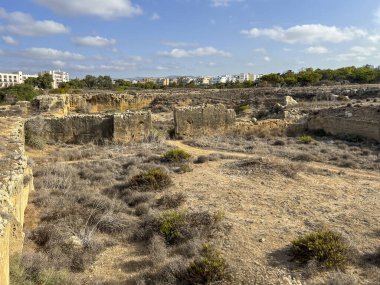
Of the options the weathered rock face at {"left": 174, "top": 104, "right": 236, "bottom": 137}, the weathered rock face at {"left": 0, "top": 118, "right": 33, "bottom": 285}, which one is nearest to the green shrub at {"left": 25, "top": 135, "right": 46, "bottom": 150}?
the weathered rock face at {"left": 0, "top": 118, "right": 33, "bottom": 285}

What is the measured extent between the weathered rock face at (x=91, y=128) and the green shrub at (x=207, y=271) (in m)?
12.4

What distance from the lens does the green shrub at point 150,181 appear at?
9.92 m

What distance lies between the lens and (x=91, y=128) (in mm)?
17109

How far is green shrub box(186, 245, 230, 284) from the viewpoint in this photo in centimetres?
529

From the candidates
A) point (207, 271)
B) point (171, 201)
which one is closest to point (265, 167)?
point (171, 201)

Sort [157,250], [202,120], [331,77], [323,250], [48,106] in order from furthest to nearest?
[331,77] → [48,106] → [202,120] → [157,250] → [323,250]

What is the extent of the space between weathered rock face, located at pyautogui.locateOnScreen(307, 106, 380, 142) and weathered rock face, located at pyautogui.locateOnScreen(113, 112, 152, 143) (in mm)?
9387

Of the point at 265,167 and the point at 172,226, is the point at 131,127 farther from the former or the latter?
the point at 172,226

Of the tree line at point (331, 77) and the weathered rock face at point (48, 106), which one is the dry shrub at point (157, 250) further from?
the tree line at point (331, 77)

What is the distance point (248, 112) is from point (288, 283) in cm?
2283

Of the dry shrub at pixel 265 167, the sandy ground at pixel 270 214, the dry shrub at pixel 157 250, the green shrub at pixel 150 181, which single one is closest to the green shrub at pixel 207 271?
the sandy ground at pixel 270 214

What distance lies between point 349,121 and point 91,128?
507 inches

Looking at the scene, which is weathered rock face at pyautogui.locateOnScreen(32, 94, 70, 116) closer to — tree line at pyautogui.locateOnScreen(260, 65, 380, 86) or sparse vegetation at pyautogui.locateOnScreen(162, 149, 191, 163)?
sparse vegetation at pyautogui.locateOnScreen(162, 149, 191, 163)

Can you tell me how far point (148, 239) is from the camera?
708 centimetres
